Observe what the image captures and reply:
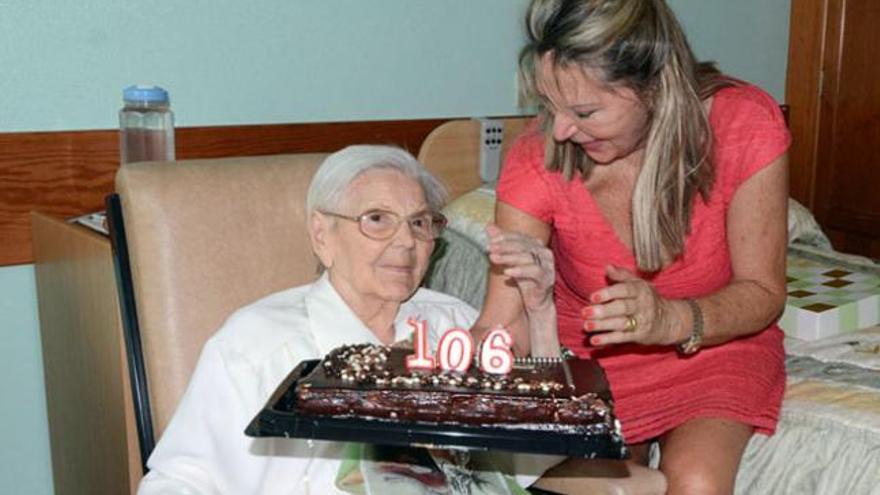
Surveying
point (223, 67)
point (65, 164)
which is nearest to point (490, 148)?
point (223, 67)

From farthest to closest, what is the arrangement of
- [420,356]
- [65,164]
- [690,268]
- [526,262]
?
[65,164]
[690,268]
[526,262]
[420,356]

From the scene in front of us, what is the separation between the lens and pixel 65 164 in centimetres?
235

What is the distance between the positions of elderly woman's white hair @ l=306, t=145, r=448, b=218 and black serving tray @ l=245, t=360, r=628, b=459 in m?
0.48

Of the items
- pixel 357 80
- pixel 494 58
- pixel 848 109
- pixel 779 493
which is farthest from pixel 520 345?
pixel 848 109

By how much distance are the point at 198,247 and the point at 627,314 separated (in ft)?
2.38

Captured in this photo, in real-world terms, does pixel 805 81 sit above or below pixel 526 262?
above

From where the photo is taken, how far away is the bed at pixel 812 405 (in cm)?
181

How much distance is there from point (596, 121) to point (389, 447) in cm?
60

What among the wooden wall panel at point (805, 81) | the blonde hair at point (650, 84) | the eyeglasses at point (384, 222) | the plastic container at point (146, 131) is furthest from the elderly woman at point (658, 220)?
the wooden wall panel at point (805, 81)

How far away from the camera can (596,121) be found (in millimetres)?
1643

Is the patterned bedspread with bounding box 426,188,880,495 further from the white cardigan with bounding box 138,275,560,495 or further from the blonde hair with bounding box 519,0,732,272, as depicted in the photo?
the white cardigan with bounding box 138,275,560,495

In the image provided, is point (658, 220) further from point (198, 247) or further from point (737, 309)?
point (198, 247)

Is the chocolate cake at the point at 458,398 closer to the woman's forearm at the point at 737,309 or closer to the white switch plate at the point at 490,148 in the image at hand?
the woman's forearm at the point at 737,309

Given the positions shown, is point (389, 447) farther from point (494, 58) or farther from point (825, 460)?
point (494, 58)
